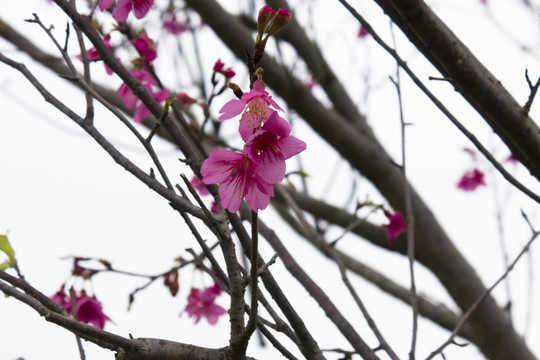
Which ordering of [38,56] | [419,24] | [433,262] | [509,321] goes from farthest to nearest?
[38,56] < [433,262] < [509,321] < [419,24]

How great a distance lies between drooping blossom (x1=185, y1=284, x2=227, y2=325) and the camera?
1786 millimetres

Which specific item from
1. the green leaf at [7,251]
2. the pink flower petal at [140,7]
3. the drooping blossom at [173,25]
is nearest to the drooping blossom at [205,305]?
the green leaf at [7,251]

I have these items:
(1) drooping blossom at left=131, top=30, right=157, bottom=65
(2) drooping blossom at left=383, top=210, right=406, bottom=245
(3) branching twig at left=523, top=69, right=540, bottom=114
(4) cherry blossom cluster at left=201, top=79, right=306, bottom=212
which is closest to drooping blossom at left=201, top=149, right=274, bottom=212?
(4) cherry blossom cluster at left=201, top=79, right=306, bottom=212

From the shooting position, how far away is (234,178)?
79 cm

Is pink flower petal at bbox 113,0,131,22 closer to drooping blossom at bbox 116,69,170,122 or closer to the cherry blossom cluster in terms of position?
drooping blossom at bbox 116,69,170,122

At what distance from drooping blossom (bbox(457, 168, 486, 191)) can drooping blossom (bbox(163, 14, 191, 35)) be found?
2.09 meters

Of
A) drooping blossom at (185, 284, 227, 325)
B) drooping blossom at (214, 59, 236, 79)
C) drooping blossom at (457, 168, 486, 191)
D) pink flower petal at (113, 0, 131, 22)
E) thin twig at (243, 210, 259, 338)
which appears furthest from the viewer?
drooping blossom at (457, 168, 486, 191)

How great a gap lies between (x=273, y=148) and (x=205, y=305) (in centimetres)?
122

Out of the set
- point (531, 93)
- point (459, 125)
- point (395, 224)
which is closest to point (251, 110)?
point (459, 125)

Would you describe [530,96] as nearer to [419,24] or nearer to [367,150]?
[419,24]

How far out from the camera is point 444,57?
98cm

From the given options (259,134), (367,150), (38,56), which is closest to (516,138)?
(259,134)

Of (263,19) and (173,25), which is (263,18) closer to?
(263,19)

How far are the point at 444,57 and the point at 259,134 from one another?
0.50 metres
